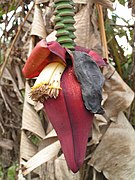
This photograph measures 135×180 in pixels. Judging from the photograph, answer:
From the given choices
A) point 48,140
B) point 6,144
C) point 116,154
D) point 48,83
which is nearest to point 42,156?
point 48,140

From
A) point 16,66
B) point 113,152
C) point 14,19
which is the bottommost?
point 113,152

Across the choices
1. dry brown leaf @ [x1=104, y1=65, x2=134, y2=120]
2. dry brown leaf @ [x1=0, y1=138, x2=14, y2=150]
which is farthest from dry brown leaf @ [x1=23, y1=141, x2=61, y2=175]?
dry brown leaf @ [x1=0, y1=138, x2=14, y2=150]

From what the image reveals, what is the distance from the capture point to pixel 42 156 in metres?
0.83

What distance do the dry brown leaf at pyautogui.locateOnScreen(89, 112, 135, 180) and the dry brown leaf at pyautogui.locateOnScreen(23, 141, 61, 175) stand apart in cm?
12

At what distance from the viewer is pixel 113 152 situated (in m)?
0.93

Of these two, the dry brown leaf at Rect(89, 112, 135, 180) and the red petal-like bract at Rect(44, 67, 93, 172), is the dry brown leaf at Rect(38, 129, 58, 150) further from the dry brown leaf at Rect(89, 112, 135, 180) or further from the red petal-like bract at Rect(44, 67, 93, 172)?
the red petal-like bract at Rect(44, 67, 93, 172)

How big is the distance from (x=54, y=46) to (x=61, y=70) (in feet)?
0.11

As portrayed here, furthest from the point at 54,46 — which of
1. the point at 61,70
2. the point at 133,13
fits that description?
the point at 133,13

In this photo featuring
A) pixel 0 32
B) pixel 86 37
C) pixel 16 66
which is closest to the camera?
pixel 86 37

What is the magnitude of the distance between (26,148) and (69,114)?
1.20 feet

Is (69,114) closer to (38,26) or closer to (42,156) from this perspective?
(42,156)

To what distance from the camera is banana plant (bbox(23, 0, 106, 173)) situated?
56 cm

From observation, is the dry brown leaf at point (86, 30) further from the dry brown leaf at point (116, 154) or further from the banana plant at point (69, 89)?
the banana plant at point (69, 89)

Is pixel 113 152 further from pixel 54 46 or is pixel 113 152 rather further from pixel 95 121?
pixel 54 46
